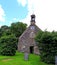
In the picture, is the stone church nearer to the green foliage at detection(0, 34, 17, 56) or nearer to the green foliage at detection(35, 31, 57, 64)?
the green foliage at detection(0, 34, 17, 56)

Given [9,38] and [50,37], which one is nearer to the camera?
[50,37]

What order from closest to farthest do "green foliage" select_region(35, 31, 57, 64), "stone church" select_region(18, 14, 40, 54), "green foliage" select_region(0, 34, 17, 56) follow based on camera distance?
"green foliage" select_region(35, 31, 57, 64)
"green foliage" select_region(0, 34, 17, 56)
"stone church" select_region(18, 14, 40, 54)

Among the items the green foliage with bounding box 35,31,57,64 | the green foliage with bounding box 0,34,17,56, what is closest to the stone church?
the green foliage with bounding box 0,34,17,56

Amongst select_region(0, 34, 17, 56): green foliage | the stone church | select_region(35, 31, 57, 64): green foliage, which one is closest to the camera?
select_region(35, 31, 57, 64): green foliage

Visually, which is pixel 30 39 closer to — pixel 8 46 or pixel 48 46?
pixel 8 46

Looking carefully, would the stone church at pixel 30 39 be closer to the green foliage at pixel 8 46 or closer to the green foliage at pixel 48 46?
the green foliage at pixel 8 46

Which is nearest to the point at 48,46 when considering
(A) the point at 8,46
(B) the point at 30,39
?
(A) the point at 8,46

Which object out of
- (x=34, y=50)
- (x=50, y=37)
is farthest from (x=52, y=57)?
(x=34, y=50)

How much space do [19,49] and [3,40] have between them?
12426 millimetres

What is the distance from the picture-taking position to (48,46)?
1383 inches

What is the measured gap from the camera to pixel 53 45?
3478cm

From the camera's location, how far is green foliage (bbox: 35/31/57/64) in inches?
1355

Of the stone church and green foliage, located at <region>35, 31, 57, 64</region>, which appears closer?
green foliage, located at <region>35, 31, 57, 64</region>

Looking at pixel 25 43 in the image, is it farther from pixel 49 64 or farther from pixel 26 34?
pixel 49 64
